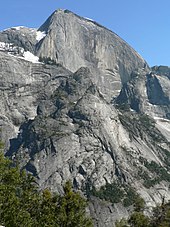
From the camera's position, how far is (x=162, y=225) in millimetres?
55156

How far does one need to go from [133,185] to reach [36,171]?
50.0 m

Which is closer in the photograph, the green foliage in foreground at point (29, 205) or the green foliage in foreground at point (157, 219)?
the green foliage in foreground at point (29, 205)

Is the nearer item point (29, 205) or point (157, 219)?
point (29, 205)

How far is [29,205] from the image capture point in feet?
136

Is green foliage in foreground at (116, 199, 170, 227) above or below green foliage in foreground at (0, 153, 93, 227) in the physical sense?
below

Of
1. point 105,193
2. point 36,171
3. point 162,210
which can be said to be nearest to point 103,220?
point 105,193

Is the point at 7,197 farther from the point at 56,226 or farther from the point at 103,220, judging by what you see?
the point at 103,220

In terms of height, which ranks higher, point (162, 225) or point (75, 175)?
point (162, 225)

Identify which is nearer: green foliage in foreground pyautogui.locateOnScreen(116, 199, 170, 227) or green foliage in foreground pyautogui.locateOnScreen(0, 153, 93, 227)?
green foliage in foreground pyautogui.locateOnScreen(0, 153, 93, 227)

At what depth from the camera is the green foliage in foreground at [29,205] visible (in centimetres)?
3478

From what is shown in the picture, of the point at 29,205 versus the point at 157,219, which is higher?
the point at 29,205

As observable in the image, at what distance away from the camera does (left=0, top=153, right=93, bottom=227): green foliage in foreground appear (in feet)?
114

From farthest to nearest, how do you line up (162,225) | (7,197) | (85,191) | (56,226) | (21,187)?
1. (85,191)
2. (162,225)
3. (21,187)
4. (56,226)
5. (7,197)

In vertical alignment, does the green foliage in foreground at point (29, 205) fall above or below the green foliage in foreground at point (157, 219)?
above
